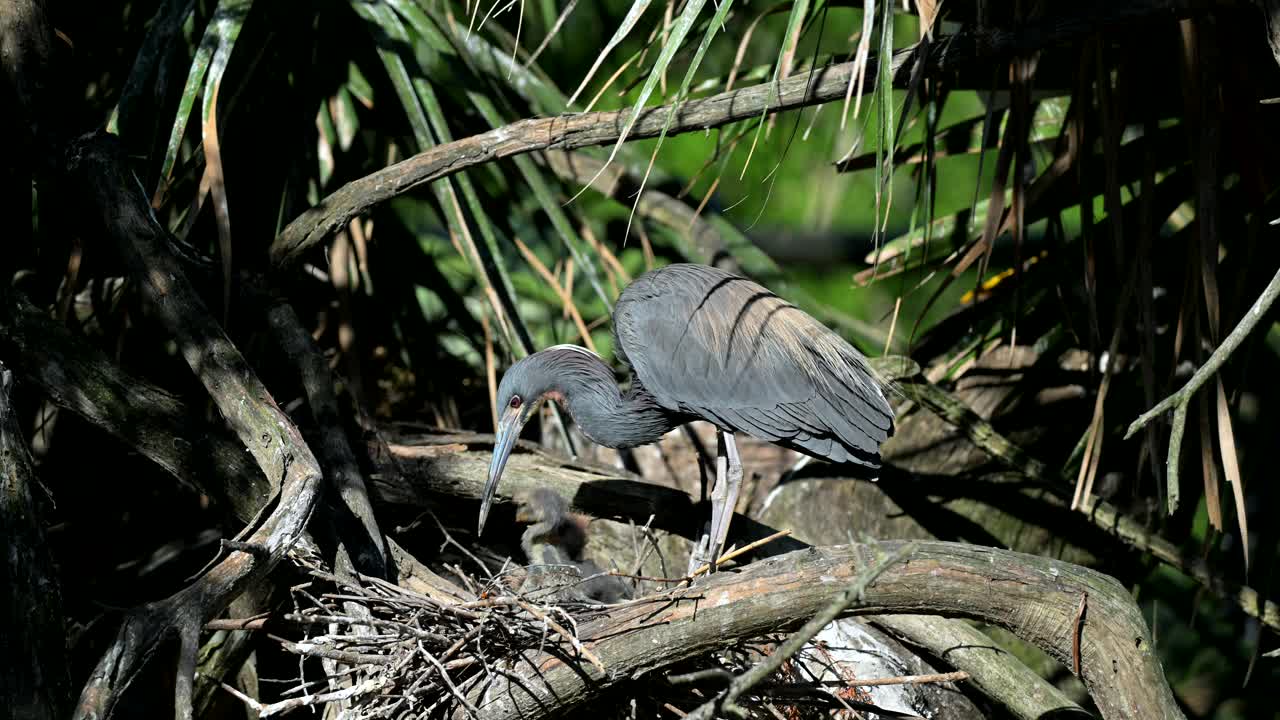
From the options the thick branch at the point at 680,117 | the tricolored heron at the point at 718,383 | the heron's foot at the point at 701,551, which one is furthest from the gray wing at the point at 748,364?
the thick branch at the point at 680,117

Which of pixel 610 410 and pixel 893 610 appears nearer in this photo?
pixel 893 610

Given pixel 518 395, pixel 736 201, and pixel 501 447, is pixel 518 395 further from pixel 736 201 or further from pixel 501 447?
pixel 736 201

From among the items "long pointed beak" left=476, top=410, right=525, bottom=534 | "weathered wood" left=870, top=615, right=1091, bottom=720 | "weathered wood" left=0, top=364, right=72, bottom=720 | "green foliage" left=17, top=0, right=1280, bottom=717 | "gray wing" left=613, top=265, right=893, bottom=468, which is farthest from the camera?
"long pointed beak" left=476, top=410, right=525, bottom=534

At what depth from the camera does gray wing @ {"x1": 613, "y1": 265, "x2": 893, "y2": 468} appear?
3.53 metres

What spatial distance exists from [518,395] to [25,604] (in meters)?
1.95

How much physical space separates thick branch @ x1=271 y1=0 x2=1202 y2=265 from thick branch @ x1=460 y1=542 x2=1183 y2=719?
1.12 meters

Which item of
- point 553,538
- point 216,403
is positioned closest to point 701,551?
point 553,538

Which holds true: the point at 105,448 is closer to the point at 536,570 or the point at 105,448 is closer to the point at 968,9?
the point at 536,570

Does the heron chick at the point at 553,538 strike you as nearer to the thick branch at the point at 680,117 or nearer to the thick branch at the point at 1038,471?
the thick branch at the point at 680,117

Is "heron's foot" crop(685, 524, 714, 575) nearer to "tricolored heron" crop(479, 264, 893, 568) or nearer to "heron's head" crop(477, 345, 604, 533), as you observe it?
"tricolored heron" crop(479, 264, 893, 568)

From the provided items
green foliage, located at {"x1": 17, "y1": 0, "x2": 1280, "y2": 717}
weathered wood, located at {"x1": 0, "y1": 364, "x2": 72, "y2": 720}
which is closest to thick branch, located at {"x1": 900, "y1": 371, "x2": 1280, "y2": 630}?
green foliage, located at {"x1": 17, "y1": 0, "x2": 1280, "y2": 717}

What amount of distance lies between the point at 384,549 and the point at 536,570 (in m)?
0.52

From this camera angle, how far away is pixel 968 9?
3062mm

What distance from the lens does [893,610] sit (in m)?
2.57
